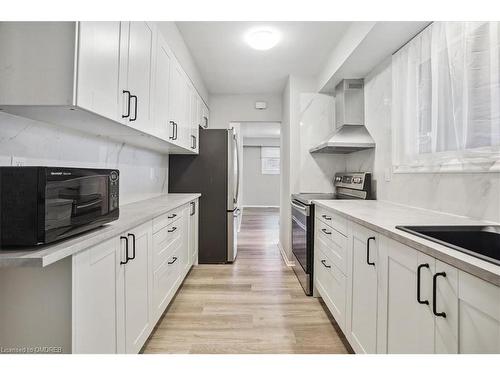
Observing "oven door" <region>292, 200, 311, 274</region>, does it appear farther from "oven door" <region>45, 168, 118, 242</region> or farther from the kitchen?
"oven door" <region>45, 168, 118, 242</region>

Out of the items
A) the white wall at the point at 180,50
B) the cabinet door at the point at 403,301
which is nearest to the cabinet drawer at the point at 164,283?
the cabinet door at the point at 403,301

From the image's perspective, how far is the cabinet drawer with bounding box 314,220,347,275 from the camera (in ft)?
6.17

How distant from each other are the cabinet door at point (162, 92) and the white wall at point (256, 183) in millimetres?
7232

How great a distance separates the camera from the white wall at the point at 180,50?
7.61 ft

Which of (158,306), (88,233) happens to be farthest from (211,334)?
(88,233)

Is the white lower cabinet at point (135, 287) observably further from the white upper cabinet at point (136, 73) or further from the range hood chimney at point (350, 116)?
the range hood chimney at point (350, 116)

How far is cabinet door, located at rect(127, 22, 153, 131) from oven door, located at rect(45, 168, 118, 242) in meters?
0.51

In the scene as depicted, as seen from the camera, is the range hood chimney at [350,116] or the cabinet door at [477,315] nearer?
the cabinet door at [477,315]

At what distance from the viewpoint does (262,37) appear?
104 inches

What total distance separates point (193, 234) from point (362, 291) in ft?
7.03

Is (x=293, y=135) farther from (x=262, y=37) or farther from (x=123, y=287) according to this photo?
(x=123, y=287)
